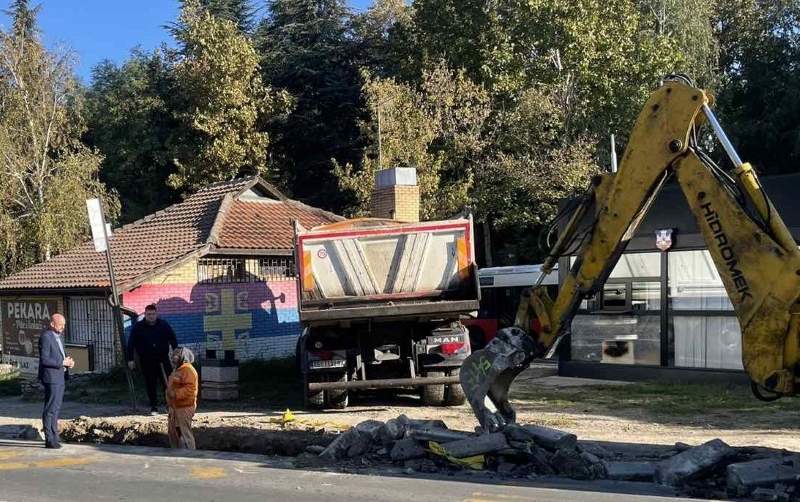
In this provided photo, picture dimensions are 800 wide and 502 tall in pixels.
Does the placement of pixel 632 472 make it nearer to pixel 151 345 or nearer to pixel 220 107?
pixel 151 345

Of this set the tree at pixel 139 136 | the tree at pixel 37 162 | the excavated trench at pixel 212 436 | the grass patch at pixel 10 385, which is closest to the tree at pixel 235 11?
the tree at pixel 139 136

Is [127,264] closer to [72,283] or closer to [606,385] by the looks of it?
[72,283]

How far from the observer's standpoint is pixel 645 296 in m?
16.7

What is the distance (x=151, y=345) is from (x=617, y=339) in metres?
9.08

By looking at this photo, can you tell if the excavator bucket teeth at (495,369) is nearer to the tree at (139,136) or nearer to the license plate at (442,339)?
the license plate at (442,339)

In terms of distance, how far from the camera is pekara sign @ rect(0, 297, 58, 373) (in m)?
22.2

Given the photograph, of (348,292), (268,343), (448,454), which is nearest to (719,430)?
(448,454)

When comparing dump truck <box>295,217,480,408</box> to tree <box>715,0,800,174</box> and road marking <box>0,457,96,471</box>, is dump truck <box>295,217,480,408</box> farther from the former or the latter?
tree <box>715,0,800,174</box>

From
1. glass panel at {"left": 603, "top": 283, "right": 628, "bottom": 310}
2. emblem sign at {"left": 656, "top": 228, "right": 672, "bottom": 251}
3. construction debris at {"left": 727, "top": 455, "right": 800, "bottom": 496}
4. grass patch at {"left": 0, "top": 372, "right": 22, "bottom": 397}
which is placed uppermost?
emblem sign at {"left": 656, "top": 228, "right": 672, "bottom": 251}

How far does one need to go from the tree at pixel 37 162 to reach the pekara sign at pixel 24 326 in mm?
6128

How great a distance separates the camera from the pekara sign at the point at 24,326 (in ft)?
73.0

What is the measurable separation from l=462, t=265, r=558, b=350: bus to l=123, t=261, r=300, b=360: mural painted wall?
5120 mm

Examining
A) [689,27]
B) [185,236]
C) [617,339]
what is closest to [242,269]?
[185,236]

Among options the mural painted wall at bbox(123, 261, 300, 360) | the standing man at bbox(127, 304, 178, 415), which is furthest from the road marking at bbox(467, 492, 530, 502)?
the mural painted wall at bbox(123, 261, 300, 360)
